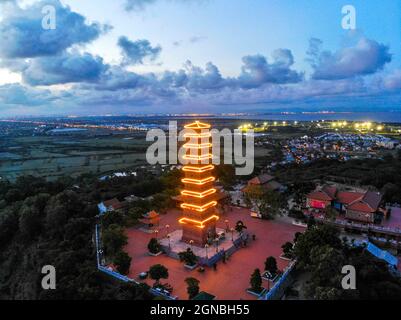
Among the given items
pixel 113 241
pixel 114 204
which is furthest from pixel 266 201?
pixel 114 204

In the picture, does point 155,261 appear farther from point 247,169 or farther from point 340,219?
point 247,169

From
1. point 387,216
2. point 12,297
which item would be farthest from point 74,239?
point 387,216

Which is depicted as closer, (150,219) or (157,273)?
(157,273)

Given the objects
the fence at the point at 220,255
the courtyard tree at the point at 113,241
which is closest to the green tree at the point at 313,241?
the fence at the point at 220,255

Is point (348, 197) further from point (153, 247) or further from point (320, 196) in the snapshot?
point (153, 247)

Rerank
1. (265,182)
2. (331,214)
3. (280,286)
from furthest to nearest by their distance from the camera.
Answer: (265,182)
(331,214)
(280,286)

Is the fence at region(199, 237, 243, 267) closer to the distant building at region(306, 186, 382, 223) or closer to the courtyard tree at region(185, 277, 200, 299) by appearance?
the courtyard tree at region(185, 277, 200, 299)
